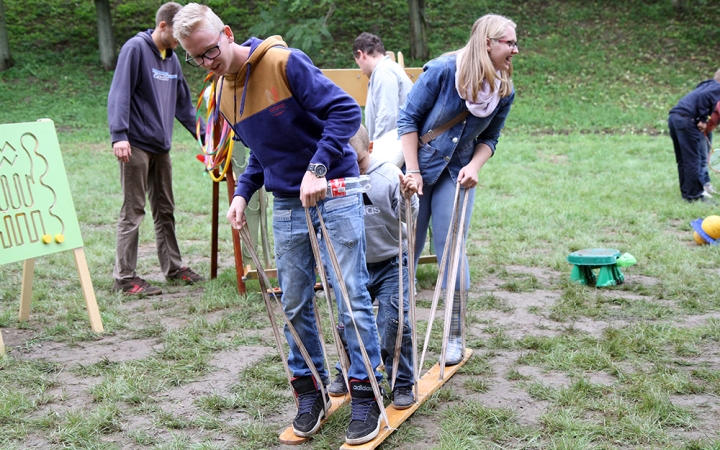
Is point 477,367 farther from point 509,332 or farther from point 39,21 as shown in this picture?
point 39,21

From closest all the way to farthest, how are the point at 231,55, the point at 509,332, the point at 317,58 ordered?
the point at 231,55
the point at 509,332
the point at 317,58

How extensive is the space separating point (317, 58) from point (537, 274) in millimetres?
14029

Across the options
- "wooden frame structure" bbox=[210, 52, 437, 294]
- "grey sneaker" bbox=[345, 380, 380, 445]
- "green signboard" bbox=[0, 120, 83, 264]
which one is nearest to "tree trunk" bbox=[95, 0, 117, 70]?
"wooden frame structure" bbox=[210, 52, 437, 294]

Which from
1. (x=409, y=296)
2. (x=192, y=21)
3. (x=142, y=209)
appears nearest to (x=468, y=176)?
(x=409, y=296)

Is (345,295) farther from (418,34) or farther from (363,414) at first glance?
(418,34)

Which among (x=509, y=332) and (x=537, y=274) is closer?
(x=509, y=332)

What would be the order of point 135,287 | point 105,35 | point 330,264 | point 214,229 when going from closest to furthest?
point 330,264 < point 135,287 < point 214,229 < point 105,35

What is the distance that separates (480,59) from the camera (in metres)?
3.41

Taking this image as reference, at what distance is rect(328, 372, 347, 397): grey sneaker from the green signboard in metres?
2.21

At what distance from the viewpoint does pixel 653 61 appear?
61.4 feet

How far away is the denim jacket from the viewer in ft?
11.8

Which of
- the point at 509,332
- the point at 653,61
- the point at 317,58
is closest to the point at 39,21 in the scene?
the point at 317,58

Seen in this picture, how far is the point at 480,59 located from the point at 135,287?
3343mm

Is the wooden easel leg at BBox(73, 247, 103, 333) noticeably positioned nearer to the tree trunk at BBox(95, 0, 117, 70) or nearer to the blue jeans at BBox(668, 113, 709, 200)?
the blue jeans at BBox(668, 113, 709, 200)
